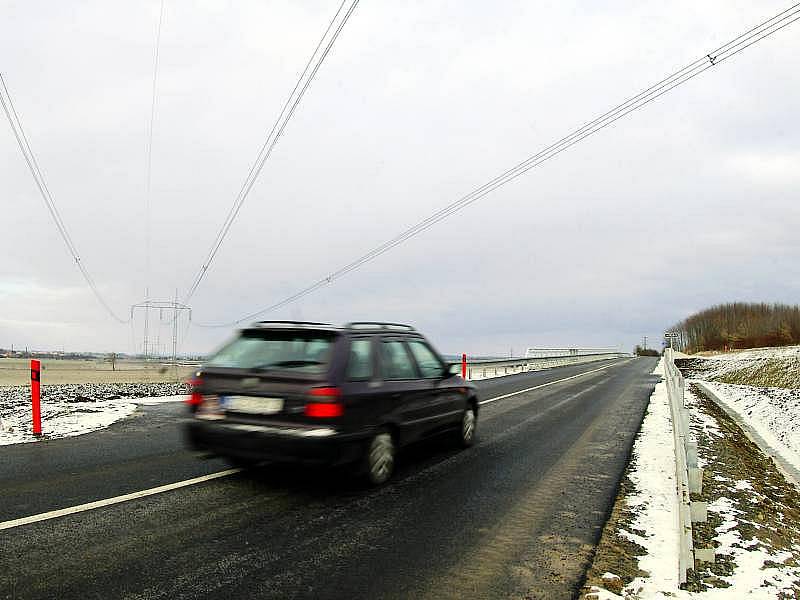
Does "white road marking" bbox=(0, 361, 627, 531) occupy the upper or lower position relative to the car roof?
lower

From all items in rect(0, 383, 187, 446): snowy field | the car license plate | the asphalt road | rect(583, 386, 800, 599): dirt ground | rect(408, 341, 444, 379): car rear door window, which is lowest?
rect(583, 386, 800, 599): dirt ground

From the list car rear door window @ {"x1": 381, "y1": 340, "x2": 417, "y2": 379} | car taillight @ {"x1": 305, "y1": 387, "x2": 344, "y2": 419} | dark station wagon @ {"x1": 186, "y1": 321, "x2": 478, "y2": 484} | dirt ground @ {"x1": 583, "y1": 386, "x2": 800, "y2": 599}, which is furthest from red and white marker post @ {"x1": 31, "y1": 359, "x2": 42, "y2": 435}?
dirt ground @ {"x1": 583, "y1": 386, "x2": 800, "y2": 599}

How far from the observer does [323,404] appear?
17.0 ft

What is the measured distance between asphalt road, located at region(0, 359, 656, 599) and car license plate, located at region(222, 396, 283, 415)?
0.79 metres

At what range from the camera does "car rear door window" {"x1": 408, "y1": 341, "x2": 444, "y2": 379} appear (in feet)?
23.2

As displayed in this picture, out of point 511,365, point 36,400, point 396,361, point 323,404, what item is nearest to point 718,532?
point 396,361

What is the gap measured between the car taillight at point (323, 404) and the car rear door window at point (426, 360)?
1948 millimetres

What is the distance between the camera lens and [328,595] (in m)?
3.35

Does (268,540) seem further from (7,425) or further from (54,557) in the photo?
(7,425)

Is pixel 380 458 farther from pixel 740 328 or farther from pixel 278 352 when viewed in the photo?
pixel 740 328

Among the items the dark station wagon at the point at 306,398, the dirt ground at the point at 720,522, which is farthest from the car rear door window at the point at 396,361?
the dirt ground at the point at 720,522

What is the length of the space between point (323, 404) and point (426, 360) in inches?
92.1

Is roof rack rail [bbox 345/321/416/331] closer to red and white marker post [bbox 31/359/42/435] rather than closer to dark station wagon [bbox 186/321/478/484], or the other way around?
dark station wagon [bbox 186/321/478/484]

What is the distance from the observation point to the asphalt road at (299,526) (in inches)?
138
